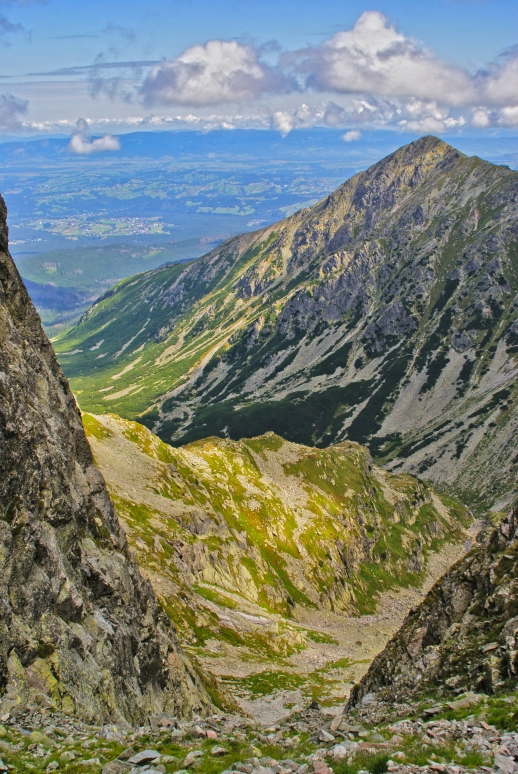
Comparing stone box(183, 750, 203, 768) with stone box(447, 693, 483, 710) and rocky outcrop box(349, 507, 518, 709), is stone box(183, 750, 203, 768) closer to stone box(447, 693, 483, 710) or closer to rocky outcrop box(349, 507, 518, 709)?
stone box(447, 693, 483, 710)

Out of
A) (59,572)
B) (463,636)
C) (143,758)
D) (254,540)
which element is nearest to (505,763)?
(143,758)

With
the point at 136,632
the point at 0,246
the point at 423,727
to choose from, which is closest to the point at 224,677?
the point at 136,632

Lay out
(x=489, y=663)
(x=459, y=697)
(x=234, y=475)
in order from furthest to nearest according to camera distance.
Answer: (x=234, y=475) → (x=489, y=663) → (x=459, y=697)

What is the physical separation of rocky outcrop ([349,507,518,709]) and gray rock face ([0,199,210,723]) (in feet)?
65.0

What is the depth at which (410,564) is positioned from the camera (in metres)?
183

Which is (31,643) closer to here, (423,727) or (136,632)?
(136,632)

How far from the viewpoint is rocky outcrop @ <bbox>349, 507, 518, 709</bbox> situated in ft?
105

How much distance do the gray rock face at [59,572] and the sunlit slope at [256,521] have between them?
3418 cm

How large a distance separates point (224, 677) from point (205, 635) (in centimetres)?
939

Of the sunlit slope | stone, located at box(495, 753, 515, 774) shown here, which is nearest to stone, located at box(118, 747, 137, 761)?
stone, located at box(495, 753, 515, 774)

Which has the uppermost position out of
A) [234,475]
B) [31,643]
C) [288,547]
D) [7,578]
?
[7,578]

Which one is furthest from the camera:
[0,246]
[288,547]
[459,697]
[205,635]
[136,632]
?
[288,547]

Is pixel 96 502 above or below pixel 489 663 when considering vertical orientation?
above

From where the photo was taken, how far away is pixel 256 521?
13500 centimetres
